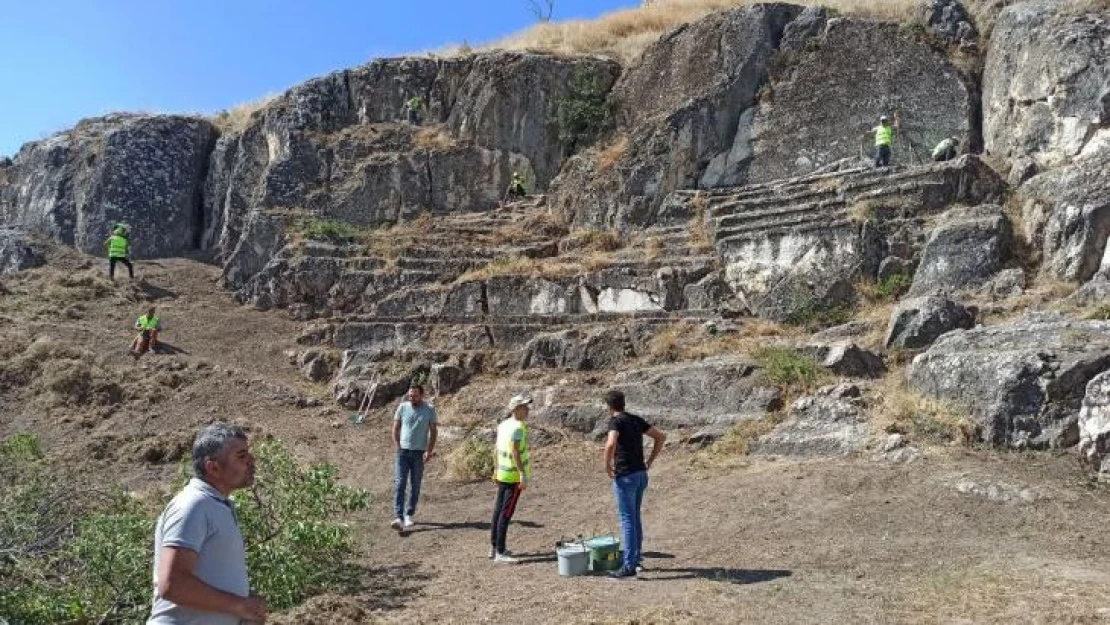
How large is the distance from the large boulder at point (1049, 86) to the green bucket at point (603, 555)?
12051mm

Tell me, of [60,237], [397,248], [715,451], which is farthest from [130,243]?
[715,451]

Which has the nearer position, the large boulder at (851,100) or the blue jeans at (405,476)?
the blue jeans at (405,476)

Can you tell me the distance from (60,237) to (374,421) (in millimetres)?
13944

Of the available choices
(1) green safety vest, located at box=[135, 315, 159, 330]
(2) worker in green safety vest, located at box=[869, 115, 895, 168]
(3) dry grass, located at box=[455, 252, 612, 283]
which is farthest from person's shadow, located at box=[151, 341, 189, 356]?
(2) worker in green safety vest, located at box=[869, 115, 895, 168]

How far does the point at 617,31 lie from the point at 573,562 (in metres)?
21.4

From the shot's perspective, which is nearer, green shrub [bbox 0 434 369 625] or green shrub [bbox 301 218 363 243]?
green shrub [bbox 0 434 369 625]

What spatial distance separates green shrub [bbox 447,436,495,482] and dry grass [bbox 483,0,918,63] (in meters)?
14.8

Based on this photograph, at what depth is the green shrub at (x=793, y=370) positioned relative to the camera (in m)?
10.6

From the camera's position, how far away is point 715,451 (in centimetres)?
1005

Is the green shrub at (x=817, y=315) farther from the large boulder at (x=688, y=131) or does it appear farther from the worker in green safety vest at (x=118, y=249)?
the worker in green safety vest at (x=118, y=249)

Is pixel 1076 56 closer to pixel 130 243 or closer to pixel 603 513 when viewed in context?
pixel 603 513

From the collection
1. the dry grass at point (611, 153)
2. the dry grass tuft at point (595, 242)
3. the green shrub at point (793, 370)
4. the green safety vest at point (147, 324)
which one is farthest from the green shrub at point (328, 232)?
the green shrub at point (793, 370)

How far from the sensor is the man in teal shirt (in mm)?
8617

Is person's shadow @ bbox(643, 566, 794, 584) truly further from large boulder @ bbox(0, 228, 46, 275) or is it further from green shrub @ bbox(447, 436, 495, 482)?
large boulder @ bbox(0, 228, 46, 275)
